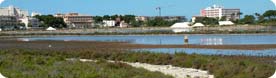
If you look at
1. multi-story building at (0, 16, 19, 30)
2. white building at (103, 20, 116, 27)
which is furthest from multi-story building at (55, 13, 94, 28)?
white building at (103, 20, 116, 27)

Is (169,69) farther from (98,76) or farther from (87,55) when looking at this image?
(87,55)

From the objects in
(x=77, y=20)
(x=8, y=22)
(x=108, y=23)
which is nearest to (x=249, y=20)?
(x=108, y=23)

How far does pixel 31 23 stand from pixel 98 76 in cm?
14537

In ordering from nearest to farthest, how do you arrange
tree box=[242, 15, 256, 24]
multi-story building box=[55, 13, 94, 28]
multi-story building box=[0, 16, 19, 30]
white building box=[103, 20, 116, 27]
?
tree box=[242, 15, 256, 24] → multi-story building box=[0, 16, 19, 30] → white building box=[103, 20, 116, 27] → multi-story building box=[55, 13, 94, 28]

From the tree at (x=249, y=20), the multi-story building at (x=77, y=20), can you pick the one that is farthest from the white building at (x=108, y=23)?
the tree at (x=249, y=20)

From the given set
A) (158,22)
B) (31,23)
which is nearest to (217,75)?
(158,22)

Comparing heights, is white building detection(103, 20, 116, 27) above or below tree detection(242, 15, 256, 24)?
below

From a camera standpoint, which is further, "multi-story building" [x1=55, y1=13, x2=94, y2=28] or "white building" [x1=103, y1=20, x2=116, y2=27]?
"multi-story building" [x1=55, y1=13, x2=94, y2=28]

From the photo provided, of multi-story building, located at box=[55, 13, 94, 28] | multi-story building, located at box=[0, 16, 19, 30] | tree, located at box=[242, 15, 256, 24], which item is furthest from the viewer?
multi-story building, located at box=[55, 13, 94, 28]

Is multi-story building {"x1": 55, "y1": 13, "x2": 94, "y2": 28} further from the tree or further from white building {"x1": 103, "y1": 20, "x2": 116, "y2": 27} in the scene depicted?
the tree

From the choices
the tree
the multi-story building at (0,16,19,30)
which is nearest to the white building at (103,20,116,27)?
the multi-story building at (0,16,19,30)

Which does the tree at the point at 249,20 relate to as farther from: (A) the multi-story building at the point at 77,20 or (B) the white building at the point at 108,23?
(A) the multi-story building at the point at 77,20

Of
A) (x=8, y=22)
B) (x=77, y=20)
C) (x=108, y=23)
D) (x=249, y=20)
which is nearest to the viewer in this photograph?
(x=249, y=20)

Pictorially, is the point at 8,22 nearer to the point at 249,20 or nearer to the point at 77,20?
the point at 77,20
